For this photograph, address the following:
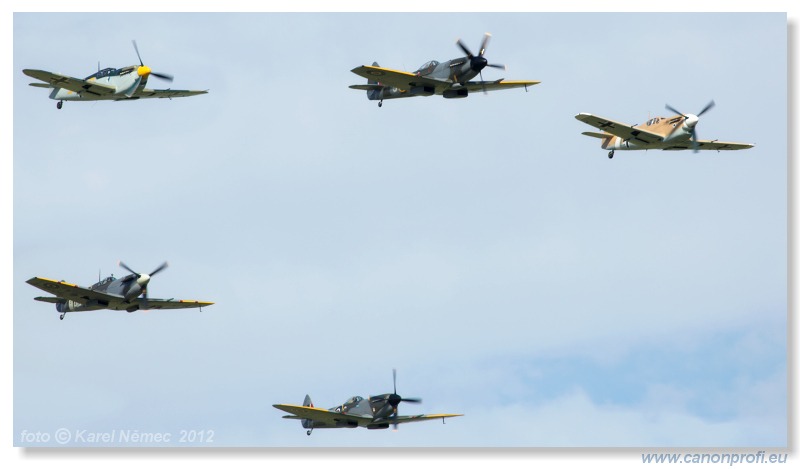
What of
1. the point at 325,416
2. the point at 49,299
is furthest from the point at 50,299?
the point at 325,416

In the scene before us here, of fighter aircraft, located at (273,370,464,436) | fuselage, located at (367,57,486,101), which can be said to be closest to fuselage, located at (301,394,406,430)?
fighter aircraft, located at (273,370,464,436)

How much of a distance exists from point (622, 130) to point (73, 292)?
2907cm

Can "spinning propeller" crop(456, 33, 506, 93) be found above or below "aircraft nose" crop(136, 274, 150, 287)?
above

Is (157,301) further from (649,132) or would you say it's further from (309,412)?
(649,132)

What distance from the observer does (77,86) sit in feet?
288

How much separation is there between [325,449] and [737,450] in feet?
58.8

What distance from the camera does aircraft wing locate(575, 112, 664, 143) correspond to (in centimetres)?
8488

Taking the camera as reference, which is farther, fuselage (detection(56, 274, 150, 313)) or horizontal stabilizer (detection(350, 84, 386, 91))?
horizontal stabilizer (detection(350, 84, 386, 91))

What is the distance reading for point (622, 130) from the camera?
3398 inches

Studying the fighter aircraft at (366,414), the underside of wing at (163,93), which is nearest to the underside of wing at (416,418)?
the fighter aircraft at (366,414)

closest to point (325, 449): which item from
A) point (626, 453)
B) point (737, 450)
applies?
point (626, 453)

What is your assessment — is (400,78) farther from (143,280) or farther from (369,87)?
(143,280)

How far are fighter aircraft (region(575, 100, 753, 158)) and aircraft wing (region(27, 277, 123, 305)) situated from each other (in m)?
25.5

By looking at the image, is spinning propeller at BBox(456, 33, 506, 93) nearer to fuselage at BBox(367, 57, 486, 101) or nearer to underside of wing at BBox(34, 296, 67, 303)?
fuselage at BBox(367, 57, 486, 101)
